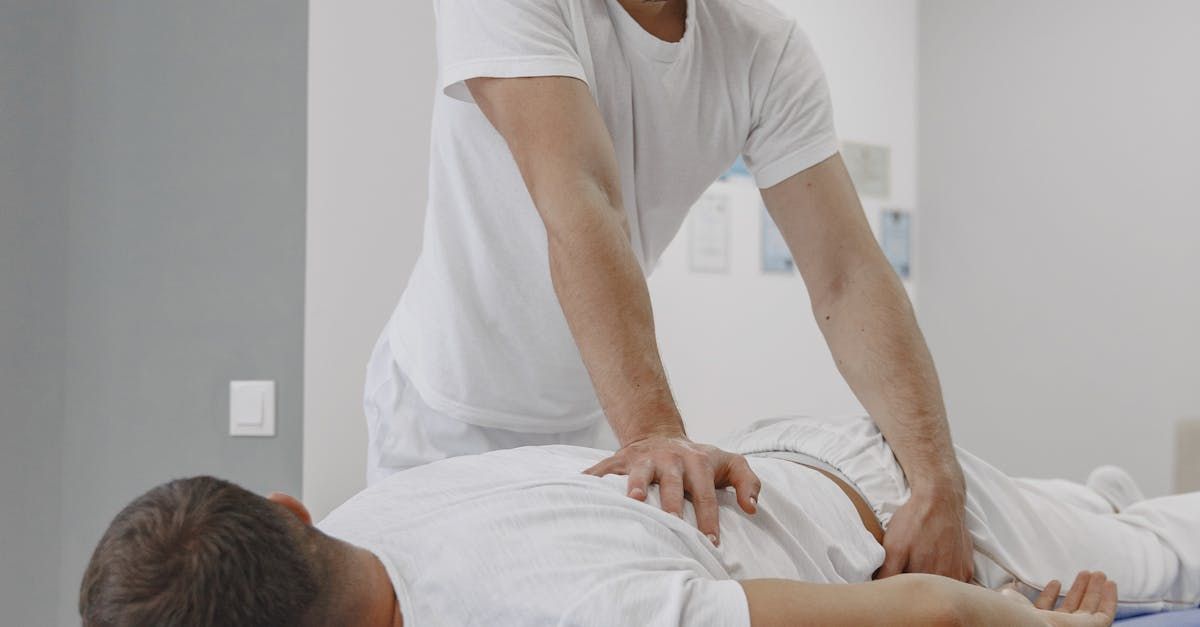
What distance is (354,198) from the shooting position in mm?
2436

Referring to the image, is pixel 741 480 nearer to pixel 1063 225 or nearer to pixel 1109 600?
pixel 1109 600

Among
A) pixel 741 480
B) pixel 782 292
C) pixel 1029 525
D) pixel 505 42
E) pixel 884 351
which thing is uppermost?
pixel 505 42

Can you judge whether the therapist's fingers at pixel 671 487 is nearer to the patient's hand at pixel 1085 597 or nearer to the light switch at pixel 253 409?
the patient's hand at pixel 1085 597

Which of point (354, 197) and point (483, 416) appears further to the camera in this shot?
point (354, 197)

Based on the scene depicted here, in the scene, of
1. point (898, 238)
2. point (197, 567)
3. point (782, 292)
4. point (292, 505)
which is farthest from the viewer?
point (898, 238)

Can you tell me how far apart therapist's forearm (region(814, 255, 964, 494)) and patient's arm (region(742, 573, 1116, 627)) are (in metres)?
0.37

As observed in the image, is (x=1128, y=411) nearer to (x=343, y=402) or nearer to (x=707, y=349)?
(x=707, y=349)

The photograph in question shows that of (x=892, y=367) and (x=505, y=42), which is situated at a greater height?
(x=505, y=42)

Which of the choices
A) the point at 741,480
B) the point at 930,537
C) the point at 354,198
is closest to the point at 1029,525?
the point at 930,537

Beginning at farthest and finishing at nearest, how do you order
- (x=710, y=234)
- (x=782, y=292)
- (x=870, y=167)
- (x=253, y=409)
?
(x=870, y=167) → (x=782, y=292) → (x=710, y=234) → (x=253, y=409)

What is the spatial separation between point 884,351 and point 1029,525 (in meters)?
0.28

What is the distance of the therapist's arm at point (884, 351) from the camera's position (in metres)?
1.33

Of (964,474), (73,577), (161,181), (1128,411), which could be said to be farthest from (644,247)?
(1128,411)

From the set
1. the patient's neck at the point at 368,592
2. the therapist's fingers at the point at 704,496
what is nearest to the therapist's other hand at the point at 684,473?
the therapist's fingers at the point at 704,496
